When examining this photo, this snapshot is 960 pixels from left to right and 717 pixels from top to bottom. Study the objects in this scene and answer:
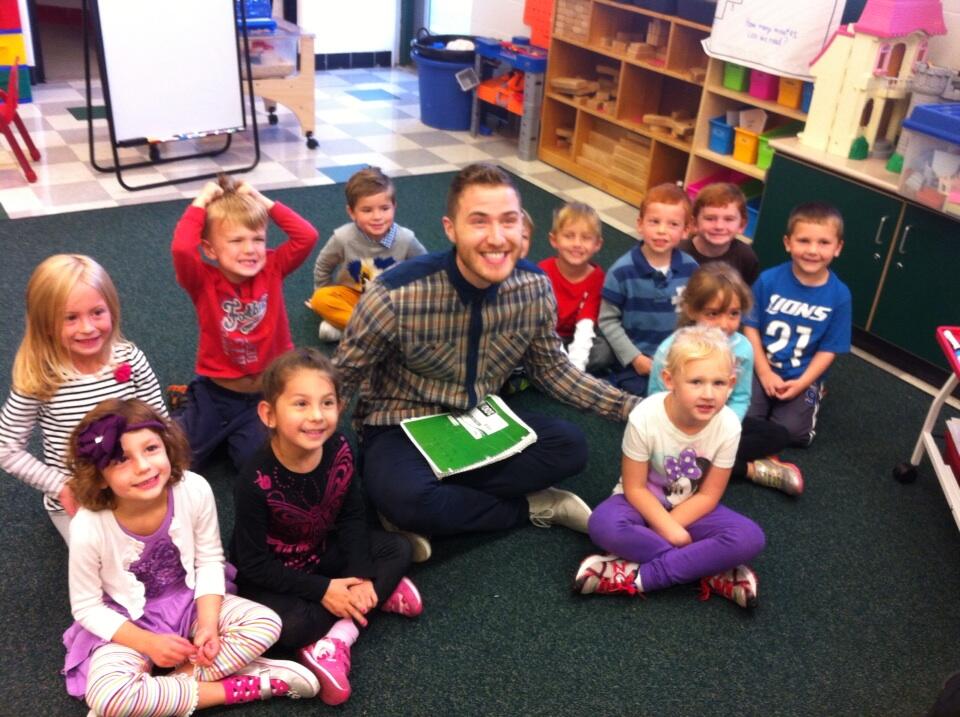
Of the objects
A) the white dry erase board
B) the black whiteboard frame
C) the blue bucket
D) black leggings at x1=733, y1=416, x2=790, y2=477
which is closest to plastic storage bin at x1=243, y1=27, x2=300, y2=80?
the black whiteboard frame

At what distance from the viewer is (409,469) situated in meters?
2.13

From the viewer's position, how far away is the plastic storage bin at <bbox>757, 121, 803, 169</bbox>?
159 inches

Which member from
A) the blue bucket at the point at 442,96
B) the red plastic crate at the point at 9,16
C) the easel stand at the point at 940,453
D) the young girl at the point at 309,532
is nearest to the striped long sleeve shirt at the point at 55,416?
the young girl at the point at 309,532

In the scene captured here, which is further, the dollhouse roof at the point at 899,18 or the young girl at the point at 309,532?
the dollhouse roof at the point at 899,18

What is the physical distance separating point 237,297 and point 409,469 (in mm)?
699

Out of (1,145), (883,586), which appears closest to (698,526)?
(883,586)

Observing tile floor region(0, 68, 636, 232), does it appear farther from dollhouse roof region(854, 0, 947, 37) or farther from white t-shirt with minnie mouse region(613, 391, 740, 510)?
white t-shirt with minnie mouse region(613, 391, 740, 510)

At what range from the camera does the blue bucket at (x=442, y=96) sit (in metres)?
5.55

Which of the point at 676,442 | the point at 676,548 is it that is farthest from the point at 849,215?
the point at 676,548

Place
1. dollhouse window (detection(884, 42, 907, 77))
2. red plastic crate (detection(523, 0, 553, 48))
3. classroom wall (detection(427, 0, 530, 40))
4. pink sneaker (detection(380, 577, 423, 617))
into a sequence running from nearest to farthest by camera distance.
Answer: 1. pink sneaker (detection(380, 577, 423, 617))
2. dollhouse window (detection(884, 42, 907, 77))
3. red plastic crate (detection(523, 0, 553, 48))
4. classroom wall (detection(427, 0, 530, 40))

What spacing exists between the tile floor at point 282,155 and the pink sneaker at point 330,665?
9.63 feet

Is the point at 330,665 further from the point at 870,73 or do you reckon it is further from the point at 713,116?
the point at 713,116

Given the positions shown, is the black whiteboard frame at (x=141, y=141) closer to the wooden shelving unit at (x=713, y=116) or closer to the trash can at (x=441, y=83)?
the trash can at (x=441, y=83)

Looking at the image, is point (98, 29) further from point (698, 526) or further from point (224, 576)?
point (698, 526)
